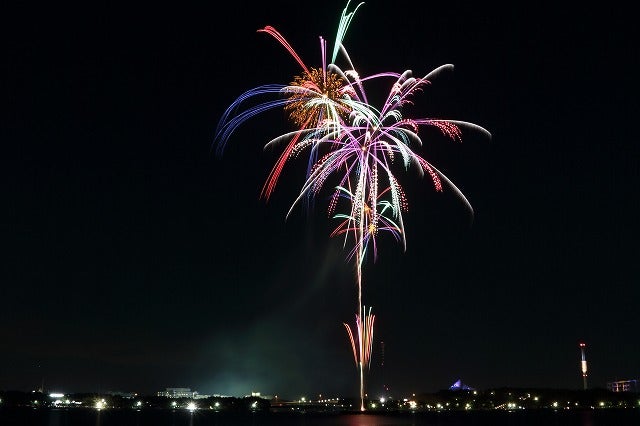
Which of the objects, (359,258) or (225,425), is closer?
(359,258)

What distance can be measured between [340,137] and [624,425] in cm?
7866

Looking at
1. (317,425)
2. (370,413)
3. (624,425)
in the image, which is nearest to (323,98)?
(317,425)

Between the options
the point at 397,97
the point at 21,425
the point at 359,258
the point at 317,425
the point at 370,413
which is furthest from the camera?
the point at 370,413

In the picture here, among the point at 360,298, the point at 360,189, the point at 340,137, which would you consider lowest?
the point at 360,298

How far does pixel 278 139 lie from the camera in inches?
1437

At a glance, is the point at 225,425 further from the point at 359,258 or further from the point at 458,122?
the point at 458,122

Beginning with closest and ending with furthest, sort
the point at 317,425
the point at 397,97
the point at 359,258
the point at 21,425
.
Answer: the point at 397,97
the point at 359,258
the point at 317,425
the point at 21,425

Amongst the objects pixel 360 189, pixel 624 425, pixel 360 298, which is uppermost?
pixel 360 189

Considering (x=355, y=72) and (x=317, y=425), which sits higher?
(x=355, y=72)

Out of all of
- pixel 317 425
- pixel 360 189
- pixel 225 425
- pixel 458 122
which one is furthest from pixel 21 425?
pixel 458 122

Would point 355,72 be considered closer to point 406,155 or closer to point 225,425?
point 406,155

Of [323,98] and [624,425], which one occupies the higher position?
[323,98]

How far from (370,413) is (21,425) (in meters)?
65.0

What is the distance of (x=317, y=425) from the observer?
3460 inches
